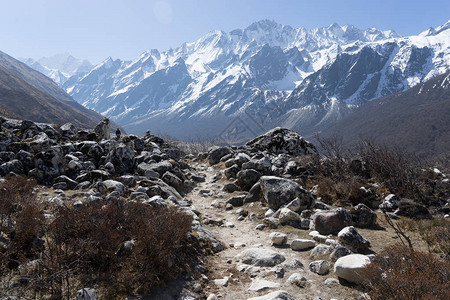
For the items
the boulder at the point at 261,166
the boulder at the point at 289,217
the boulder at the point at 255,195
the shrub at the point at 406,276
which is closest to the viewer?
the shrub at the point at 406,276

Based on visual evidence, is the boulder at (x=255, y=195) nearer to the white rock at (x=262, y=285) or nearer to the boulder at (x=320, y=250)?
the boulder at (x=320, y=250)

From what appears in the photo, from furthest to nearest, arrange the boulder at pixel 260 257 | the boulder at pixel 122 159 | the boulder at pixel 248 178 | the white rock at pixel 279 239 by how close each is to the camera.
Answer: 1. the boulder at pixel 122 159
2. the boulder at pixel 248 178
3. the white rock at pixel 279 239
4. the boulder at pixel 260 257

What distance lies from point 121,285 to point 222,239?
5030 mm

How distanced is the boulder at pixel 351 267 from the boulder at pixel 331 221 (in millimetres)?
2775

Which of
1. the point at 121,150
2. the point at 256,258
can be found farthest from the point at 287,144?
the point at 256,258

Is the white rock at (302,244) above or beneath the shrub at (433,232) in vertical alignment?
beneath

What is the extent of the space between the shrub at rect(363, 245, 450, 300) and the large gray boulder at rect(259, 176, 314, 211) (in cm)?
605

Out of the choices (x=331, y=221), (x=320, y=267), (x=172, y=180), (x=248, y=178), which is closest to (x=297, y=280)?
(x=320, y=267)

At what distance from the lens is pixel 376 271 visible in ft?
18.4

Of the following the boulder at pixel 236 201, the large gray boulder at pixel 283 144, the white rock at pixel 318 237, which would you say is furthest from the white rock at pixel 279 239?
the large gray boulder at pixel 283 144

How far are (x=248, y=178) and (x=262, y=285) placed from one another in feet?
32.3

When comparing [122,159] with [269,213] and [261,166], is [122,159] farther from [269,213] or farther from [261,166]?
[269,213]

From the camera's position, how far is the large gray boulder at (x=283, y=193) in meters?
12.3

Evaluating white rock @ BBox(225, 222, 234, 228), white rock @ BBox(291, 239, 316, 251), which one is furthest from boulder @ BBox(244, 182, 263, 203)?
white rock @ BBox(291, 239, 316, 251)
